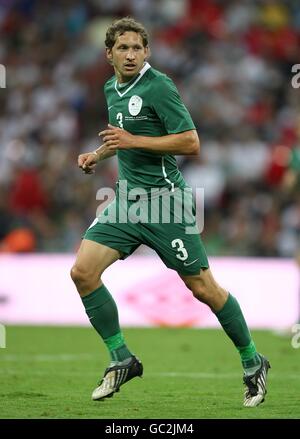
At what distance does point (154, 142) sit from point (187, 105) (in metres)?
9.77

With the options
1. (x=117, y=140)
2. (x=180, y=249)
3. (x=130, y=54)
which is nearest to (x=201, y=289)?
(x=180, y=249)

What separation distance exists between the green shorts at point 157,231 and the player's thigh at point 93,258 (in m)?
0.04

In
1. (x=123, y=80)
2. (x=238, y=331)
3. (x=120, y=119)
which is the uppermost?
(x=123, y=80)

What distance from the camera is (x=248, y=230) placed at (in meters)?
14.7

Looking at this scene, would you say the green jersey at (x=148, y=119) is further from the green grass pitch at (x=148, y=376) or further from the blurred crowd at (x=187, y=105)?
the blurred crowd at (x=187, y=105)

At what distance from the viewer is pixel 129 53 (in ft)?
23.2

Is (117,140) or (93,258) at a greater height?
(117,140)

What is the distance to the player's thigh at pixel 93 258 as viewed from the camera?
7008mm

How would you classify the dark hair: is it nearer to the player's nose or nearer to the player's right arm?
the player's nose

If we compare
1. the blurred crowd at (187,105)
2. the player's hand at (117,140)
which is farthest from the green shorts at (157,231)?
the blurred crowd at (187,105)

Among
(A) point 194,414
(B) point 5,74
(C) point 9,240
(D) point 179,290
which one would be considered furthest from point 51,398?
(B) point 5,74

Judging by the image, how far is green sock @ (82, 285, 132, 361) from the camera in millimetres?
7148

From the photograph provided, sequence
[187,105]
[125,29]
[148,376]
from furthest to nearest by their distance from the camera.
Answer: [187,105]
[148,376]
[125,29]

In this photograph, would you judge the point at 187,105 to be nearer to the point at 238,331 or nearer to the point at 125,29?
the point at 125,29
